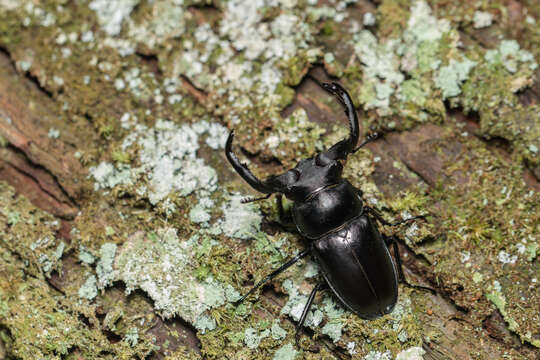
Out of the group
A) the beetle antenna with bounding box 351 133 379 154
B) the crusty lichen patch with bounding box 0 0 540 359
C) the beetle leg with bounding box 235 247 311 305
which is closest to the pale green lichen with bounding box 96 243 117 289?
the crusty lichen patch with bounding box 0 0 540 359

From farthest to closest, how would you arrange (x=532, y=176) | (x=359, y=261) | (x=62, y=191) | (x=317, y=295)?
(x=62, y=191), (x=532, y=176), (x=317, y=295), (x=359, y=261)

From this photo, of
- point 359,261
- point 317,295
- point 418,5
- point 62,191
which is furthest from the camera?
point 418,5

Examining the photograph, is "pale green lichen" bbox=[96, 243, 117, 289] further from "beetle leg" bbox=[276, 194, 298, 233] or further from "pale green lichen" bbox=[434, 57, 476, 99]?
"pale green lichen" bbox=[434, 57, 476, 99]

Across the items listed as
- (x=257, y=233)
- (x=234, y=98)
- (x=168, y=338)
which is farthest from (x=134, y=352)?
(x=234, y=98)

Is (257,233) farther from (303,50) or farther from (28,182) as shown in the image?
(28,182)

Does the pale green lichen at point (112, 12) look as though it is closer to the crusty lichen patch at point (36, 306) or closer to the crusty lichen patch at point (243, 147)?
the crusty lichen patch at point (243, 147)

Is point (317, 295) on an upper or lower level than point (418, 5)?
lower

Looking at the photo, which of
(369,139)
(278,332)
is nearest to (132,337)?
(278,332)

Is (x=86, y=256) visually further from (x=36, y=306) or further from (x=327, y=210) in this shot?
(x=327, y=210)

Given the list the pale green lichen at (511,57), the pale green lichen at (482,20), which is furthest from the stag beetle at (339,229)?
the pale green lichen at (482,20)
